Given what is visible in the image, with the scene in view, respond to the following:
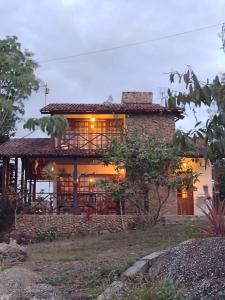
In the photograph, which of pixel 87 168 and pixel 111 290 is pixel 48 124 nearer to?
pixel 87 168

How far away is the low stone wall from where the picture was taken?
22.0 meters

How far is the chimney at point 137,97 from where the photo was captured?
87.6 feet

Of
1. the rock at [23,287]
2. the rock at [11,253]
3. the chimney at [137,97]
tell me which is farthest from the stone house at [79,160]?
the rock at [23,287]

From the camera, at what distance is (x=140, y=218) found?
21359mm

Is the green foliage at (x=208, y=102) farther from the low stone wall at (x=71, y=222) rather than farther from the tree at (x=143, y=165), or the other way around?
the low stone wall at (x=71, y=222)

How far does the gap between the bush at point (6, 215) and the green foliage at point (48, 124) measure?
400 centimetres

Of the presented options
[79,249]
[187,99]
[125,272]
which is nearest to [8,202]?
[79,249]

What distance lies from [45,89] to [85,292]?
19.2m

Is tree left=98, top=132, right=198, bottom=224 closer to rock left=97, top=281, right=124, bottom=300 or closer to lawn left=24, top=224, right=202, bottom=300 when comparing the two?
lawn left=24, top=224, right=202, bottom=300

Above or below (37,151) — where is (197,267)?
below

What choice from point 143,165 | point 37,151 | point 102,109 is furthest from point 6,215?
point 102,109

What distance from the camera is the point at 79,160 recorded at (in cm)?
2511

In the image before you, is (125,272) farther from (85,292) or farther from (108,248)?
(108,248)

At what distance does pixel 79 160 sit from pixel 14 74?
485 cm
